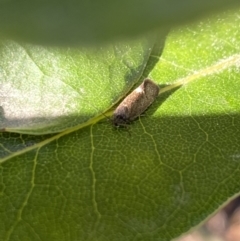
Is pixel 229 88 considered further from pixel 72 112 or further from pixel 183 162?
pixel 72 112

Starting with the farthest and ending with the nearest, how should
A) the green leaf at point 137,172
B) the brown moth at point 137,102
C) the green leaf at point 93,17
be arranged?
the brown moth at point 137,102
the green leaf at point 137,172
the green leaf at point 93,17

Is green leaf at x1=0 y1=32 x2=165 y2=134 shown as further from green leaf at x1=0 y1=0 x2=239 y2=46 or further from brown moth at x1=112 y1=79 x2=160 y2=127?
green leaf at x1=0 y1=0 x2=239 y2=46

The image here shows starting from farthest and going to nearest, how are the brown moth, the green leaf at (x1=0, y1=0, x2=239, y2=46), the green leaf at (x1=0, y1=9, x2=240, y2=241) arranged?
Answer: the brown moth < the green leaf at (x1=0, y1=9, x2=240, y2=241) < the green leaf at (x1=0, y1=0, x2=239, y2=46)

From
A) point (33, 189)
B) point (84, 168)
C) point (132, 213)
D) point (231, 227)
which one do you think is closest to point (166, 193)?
point (132, 213)

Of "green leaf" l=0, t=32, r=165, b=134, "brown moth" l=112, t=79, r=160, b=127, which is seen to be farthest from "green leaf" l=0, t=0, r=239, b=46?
"brown moth" l=112, t=79, r=160, b=127

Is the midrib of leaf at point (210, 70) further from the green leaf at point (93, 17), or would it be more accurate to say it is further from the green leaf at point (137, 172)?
the green leaf at point (93, 17)

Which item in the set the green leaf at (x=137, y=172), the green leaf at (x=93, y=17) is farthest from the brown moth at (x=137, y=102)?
the green leaf at (x=93, y=17)
